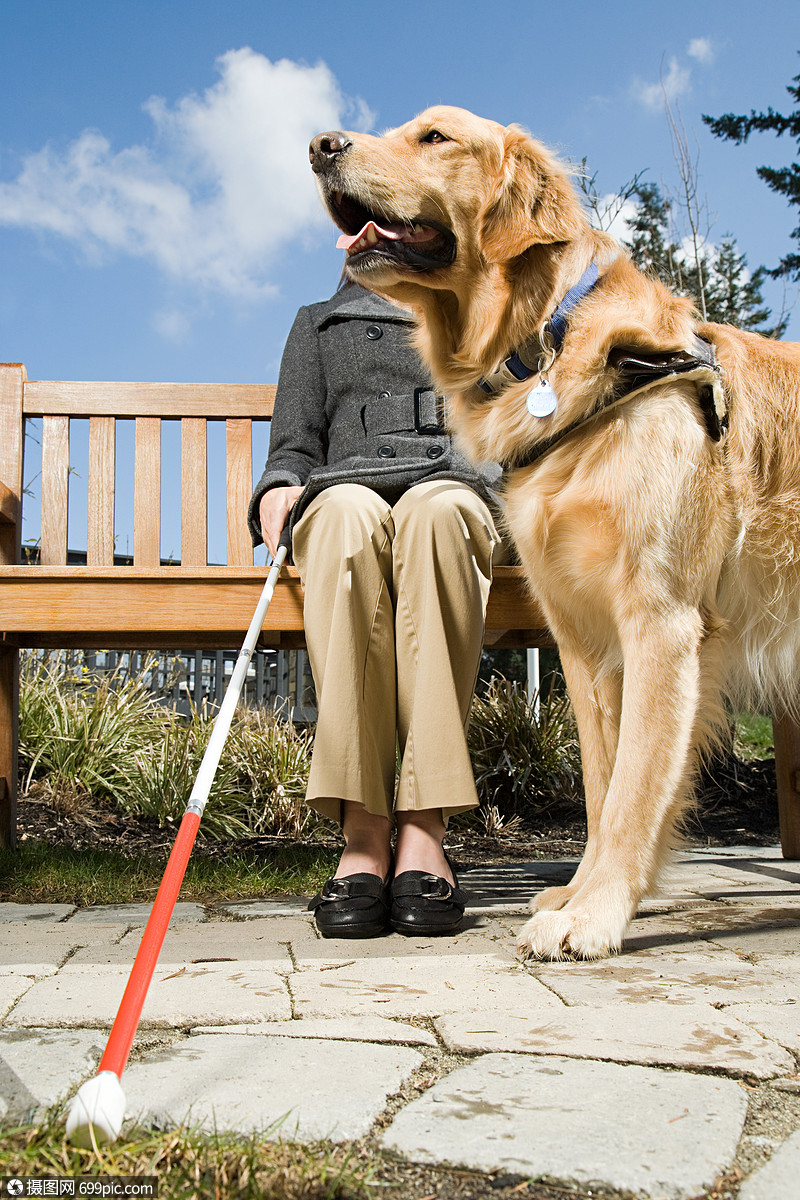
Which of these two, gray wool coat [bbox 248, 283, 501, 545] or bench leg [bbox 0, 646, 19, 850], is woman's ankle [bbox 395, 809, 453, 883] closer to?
gray wool coat [bbox 248, 283, 501, 545]

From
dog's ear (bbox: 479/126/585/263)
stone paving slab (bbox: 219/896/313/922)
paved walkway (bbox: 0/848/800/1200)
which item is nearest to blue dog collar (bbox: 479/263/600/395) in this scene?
dog's ear (bbox: 479/126/585/263)

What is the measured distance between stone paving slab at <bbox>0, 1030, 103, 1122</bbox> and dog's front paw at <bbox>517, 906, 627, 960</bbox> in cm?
79

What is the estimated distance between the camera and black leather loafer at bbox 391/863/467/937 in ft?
6.05

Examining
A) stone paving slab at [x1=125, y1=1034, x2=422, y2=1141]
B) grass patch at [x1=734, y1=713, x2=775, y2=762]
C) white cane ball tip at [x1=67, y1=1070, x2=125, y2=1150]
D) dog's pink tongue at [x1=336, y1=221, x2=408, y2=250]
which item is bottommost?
stone paving slab at [x1=125, y1=1034, x2=422, y2=1141]

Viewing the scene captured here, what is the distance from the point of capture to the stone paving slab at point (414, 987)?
1292 mm

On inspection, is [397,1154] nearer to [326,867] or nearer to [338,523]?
[338,523]

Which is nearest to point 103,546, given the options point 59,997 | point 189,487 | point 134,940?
point 189,487

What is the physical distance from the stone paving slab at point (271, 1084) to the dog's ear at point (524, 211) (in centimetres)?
165

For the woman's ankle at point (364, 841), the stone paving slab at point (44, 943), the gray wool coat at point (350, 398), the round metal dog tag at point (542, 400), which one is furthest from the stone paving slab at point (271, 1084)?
the gray wool coat at point (350, 398)

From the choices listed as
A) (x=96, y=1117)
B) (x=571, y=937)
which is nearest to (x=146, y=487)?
(x=571, y=937)

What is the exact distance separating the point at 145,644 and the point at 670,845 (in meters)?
1.75

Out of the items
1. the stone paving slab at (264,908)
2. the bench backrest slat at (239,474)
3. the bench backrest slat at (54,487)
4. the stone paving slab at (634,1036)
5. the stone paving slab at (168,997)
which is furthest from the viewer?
the bench backrest slat at (239,474)

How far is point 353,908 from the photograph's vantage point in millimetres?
1834

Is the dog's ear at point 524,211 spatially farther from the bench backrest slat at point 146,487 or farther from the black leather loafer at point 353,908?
the bench backrest slat at point 146,487
